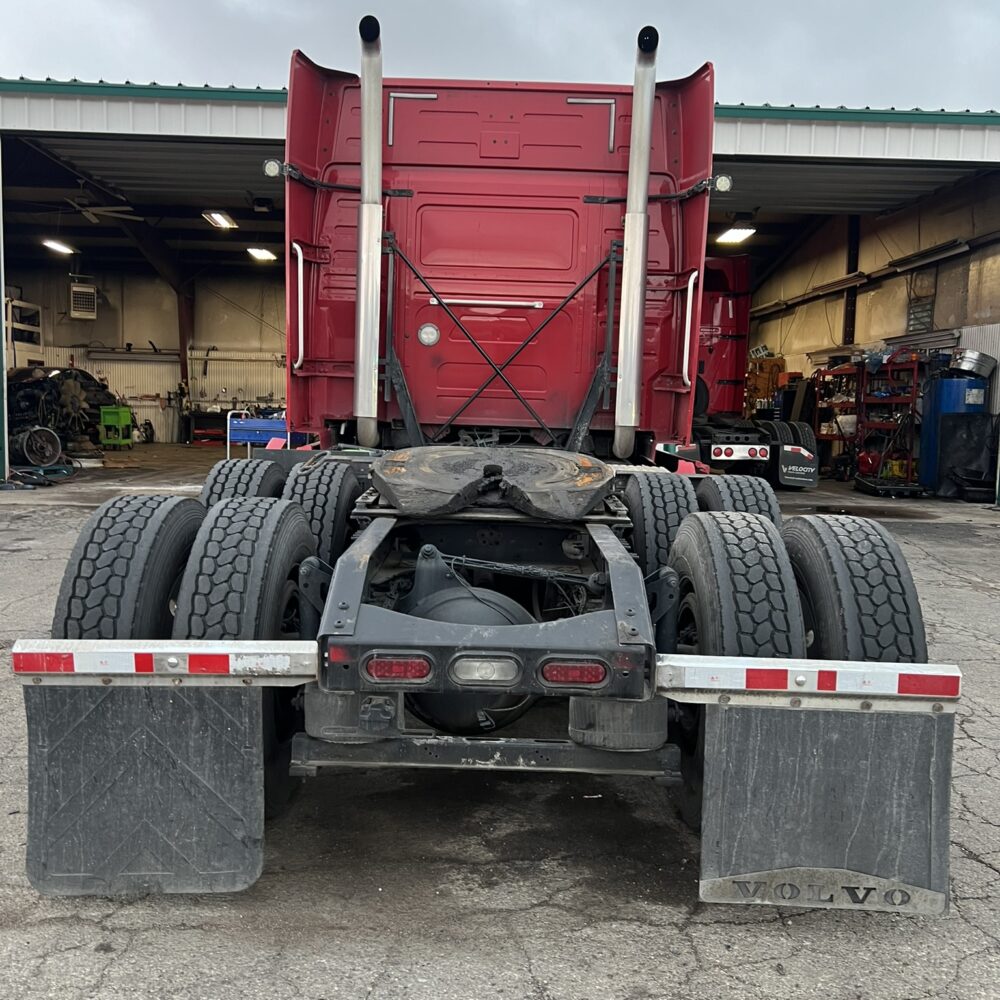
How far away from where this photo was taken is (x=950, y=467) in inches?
549

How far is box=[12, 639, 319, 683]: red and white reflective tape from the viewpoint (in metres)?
2.25

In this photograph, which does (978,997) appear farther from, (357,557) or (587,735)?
(357,557)

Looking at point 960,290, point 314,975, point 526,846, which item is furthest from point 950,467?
point 314,975

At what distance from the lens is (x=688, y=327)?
508 cm

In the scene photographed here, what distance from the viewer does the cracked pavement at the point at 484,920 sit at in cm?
213

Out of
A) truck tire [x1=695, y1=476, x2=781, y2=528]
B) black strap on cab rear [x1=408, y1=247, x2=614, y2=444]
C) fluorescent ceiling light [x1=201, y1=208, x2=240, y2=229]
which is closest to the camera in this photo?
truck tire [x1=695, y1=476, x2=781, y2=528]

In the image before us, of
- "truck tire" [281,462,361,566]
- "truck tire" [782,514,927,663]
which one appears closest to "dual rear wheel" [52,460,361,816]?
"truck tire" [281,462,361,566]

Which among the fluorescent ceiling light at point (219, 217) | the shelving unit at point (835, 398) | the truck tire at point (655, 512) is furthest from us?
the fluorescent ceiling light at point (219, 217)

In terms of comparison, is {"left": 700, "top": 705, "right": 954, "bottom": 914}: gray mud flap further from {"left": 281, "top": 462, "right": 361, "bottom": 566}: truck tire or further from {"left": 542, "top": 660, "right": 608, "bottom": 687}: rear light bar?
{"left": 281, "top": 462, "right": 361, "bottom": 566}: truck tire

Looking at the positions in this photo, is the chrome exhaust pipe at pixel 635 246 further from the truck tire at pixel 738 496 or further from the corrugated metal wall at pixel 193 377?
the corrugated metal wall at pixel 193 377

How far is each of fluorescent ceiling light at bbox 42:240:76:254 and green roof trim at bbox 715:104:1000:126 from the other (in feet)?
59.7

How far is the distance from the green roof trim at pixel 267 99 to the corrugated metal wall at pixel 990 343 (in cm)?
352

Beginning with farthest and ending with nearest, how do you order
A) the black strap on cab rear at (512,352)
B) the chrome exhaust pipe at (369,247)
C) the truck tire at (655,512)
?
1. the black strap on cab rear at (512,352)
2. the chrome exhaust pipe at (369,247)
3. the truck tire at (655,512)

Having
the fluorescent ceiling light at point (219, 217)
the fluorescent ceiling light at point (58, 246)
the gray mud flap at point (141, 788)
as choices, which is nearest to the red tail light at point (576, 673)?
the gray mud flap at point (141, 788)
